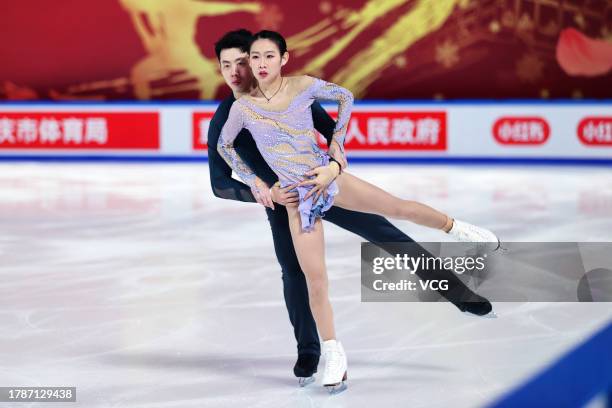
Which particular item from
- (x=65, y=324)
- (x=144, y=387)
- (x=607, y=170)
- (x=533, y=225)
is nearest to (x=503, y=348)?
(x=144, y=387)

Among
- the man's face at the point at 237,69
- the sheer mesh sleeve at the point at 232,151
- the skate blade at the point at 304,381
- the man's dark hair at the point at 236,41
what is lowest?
the skate blade at the point at 304,381

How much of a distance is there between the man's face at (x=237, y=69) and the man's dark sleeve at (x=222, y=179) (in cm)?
14

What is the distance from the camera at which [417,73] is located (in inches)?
453

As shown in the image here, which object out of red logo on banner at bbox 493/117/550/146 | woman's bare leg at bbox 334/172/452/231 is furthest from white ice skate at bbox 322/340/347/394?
red logo on banner at bbox 493/117/550/146

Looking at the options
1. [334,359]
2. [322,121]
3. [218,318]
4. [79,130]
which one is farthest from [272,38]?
[79,130]

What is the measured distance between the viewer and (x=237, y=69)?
275cm

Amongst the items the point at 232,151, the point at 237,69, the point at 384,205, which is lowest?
the point at 384,205

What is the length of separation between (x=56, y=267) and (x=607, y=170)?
6.23 m

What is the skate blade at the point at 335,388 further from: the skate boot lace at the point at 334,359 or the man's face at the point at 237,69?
the man's face at the point at 237,69

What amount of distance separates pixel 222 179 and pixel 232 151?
0.13 metres

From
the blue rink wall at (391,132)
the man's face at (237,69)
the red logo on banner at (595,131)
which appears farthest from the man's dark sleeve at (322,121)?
the red logo on banner at (595,131)

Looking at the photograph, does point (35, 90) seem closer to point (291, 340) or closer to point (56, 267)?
point (56, 267)

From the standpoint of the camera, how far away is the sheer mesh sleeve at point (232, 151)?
2744 millimetres

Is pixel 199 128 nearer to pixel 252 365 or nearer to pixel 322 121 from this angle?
pixel 252 365
